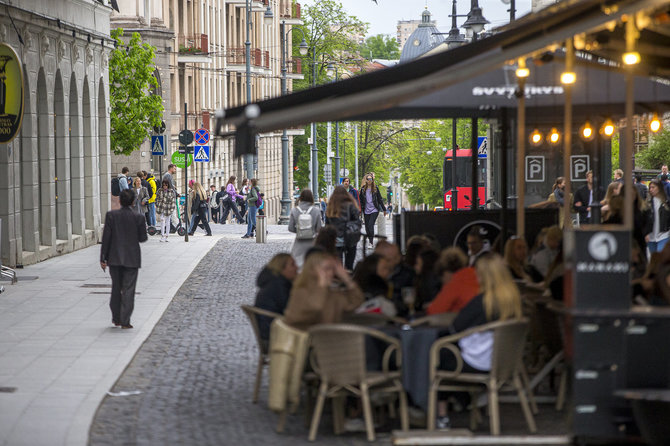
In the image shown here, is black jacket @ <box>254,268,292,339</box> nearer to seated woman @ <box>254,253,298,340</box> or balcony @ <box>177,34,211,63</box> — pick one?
seated woman @ <box>254,253,298,340</box>

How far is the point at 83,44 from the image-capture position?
32531mm

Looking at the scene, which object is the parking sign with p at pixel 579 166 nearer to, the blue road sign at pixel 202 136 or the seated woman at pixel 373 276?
the seated woman at pixel 373 276

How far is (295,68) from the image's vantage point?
280 feet

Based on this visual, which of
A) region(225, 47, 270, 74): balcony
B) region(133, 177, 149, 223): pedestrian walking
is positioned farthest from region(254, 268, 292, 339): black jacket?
region(225, 47, 270, 74): balcony

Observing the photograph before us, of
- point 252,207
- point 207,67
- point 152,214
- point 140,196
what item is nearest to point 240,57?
point 207,67

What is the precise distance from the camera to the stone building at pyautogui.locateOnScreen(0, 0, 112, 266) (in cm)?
2527

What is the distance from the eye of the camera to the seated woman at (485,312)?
32.3 feet

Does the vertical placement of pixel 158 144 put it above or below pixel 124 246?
above

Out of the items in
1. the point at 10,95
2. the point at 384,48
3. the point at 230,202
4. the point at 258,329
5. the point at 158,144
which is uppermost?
the point at 384,48

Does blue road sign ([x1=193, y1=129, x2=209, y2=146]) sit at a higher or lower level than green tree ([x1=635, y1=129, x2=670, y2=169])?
higher

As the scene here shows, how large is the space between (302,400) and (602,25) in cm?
443

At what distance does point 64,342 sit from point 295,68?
70.9m

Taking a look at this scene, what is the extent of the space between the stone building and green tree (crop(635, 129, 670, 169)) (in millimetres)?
23245

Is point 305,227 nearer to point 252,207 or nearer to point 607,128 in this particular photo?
point 607,128
